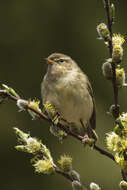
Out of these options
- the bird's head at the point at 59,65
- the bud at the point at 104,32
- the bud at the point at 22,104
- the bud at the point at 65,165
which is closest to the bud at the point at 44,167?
the bud at the point at 65,165

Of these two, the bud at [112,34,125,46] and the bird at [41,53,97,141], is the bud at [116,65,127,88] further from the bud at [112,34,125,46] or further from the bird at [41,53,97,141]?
the bird at [41,53,97,141]

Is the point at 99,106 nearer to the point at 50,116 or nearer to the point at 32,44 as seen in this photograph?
the point at 32,44

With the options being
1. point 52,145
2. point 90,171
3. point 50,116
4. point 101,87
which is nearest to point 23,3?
→ point 101,87

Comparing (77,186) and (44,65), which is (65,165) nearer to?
(77,186)

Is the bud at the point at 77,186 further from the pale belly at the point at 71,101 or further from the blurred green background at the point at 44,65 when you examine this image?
the blurred green background at the point at 44,65

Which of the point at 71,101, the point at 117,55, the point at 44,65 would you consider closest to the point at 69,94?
the point at 71,101

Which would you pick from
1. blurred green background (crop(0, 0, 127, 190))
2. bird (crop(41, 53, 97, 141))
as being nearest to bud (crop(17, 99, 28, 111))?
bird (crop(41, 53, 97, 141))
